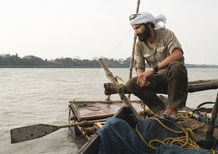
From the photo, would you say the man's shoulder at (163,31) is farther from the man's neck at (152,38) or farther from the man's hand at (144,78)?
the man's hand at (144,78)

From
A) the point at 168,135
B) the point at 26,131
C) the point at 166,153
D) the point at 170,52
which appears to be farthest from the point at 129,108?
the point at 26,131

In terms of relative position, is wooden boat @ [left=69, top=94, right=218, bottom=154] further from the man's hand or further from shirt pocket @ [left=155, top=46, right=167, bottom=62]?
shirt pocket @ [left=155, top=46, right=167, bottom=62]

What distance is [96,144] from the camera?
6.47ft

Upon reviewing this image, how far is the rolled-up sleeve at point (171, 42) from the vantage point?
324 centimetres

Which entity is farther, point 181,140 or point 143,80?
point 143,80

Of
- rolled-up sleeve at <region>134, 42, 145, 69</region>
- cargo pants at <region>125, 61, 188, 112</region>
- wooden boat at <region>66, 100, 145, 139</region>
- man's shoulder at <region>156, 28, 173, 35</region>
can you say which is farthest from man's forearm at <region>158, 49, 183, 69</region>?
wooden boat at <region>66, 100, 145, 139</region>

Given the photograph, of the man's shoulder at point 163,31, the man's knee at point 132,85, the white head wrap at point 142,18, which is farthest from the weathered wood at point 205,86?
the white head wrap at point 142,18

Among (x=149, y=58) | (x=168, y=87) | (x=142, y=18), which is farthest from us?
(x=149, y=58)

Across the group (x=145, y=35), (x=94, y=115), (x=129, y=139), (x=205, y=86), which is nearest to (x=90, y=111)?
(x=94, y=115)

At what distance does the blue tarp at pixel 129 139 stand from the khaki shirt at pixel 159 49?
1.13 m

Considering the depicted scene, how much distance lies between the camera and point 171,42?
10.8ft

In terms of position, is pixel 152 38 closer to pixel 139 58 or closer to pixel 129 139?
pixel 139 58

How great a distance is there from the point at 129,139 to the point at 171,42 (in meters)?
1.74

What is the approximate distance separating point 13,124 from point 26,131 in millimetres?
6102
